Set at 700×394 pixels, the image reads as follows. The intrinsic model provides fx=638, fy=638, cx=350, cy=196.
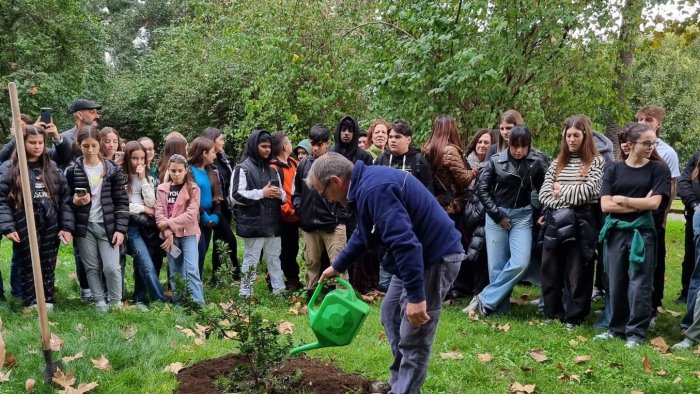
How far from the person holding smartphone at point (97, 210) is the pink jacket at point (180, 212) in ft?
1.31

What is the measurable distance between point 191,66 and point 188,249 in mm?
12828

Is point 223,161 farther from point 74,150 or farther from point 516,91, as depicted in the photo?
point 516,91

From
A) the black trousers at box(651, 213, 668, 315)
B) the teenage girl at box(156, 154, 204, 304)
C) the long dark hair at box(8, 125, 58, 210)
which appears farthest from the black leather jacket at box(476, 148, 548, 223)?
the long dark hair at box(8, 125, 58, 210)

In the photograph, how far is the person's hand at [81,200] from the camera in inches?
260

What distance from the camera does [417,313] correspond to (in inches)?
154

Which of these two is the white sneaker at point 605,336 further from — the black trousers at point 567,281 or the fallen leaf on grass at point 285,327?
the fallen leaf on grass at point 285,327

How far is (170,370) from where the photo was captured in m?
5.02

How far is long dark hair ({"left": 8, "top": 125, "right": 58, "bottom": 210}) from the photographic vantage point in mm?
6410

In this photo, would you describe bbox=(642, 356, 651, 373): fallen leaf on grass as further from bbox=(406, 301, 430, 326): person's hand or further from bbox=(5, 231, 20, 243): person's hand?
bbox=(5, 231, 20, 243): person's hand

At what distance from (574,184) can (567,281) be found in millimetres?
1071

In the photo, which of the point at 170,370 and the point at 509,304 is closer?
the point at 170,370

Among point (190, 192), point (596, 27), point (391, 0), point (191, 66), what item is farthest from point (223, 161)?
point (191, 66)

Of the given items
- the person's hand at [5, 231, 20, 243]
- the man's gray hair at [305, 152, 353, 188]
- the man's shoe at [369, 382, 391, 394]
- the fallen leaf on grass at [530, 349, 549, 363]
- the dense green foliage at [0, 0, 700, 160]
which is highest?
the dense green foliage at [0, 0, 700, 160]

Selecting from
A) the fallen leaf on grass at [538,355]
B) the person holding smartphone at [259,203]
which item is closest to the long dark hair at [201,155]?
the person holding smartphone at [259,203]
